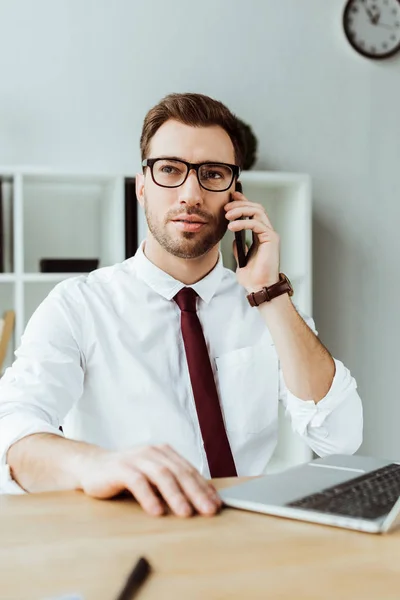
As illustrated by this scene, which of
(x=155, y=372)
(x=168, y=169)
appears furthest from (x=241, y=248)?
(x=155, y=372)

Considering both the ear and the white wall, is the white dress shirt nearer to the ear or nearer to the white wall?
the ear

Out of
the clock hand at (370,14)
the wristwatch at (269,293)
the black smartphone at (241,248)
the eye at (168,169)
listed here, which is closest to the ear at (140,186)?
the eye at (168,169)

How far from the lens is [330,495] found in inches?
33.1

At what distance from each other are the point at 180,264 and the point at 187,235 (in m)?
0.08

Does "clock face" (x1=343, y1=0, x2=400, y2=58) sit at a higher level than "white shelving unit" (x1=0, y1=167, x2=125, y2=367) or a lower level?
higher

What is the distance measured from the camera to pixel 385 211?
138 inches

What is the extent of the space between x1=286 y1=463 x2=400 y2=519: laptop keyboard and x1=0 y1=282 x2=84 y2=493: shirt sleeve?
0.58m

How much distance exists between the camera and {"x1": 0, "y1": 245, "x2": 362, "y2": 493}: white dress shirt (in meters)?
1.57

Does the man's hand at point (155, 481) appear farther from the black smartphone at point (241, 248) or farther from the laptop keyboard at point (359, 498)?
the black smartphone at point (241, 248)

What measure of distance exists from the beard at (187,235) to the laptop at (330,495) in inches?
29.9

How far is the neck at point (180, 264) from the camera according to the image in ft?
5.58

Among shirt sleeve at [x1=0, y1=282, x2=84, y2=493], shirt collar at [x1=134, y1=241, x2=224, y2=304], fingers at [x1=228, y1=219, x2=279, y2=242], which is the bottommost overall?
shirt sleeve at [x1=0, y1=282, x2=84, y2=493]

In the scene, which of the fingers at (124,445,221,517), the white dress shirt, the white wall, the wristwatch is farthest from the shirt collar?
the white wall

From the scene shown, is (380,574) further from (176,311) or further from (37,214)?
(37,214)
